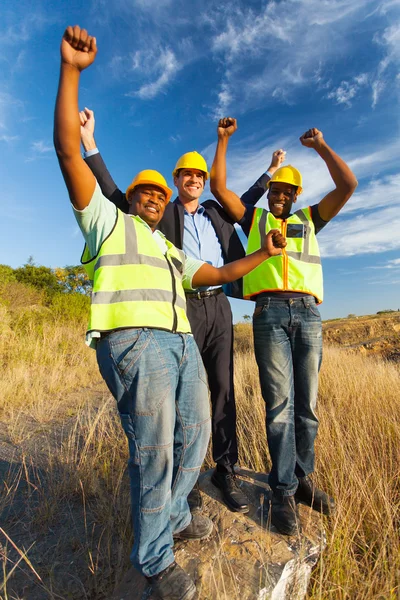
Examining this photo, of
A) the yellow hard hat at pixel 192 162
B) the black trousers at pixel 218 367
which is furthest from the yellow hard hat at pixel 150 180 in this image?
the black trousers at pixel 218 367

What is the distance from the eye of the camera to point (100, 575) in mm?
2316

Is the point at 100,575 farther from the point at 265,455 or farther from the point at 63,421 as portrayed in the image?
the point at 63,421

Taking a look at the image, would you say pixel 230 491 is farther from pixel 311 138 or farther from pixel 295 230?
pixel 311 138

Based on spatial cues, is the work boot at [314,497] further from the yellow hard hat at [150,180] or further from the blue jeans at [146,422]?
the yellow hard hat at [150,180]

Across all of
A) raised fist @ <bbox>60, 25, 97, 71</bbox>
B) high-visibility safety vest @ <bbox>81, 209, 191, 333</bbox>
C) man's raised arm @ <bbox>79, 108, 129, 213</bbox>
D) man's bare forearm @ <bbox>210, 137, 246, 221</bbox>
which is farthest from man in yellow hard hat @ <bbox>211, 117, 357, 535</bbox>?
raised fist @ <bbox>60, 25, 97, 71</bbox>

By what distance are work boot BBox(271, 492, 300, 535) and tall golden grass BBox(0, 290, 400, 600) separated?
0.23 meters

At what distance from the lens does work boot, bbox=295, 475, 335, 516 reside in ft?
8.04

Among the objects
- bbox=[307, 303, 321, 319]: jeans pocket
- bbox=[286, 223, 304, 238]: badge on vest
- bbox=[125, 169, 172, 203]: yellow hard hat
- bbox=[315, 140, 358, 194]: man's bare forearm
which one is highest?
bbox=[315, 140, 358, 194]: man's bare forearm

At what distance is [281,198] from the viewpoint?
2.81 m

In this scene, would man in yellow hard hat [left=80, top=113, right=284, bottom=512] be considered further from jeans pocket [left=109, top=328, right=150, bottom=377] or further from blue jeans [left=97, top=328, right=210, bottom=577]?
jeans pocket [left=109, top=328, right=150, bottom=377]

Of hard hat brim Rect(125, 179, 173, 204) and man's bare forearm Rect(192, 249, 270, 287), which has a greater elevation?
hard hat brim Rect(125, 179, 173, 204)

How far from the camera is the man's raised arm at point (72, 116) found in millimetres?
1655

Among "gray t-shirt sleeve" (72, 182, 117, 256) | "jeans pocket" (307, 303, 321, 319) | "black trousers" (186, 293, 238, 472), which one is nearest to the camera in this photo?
"gray t-shirt sleeve" (72, 182, 117, 256)

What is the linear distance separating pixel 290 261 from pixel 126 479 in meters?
2.60
